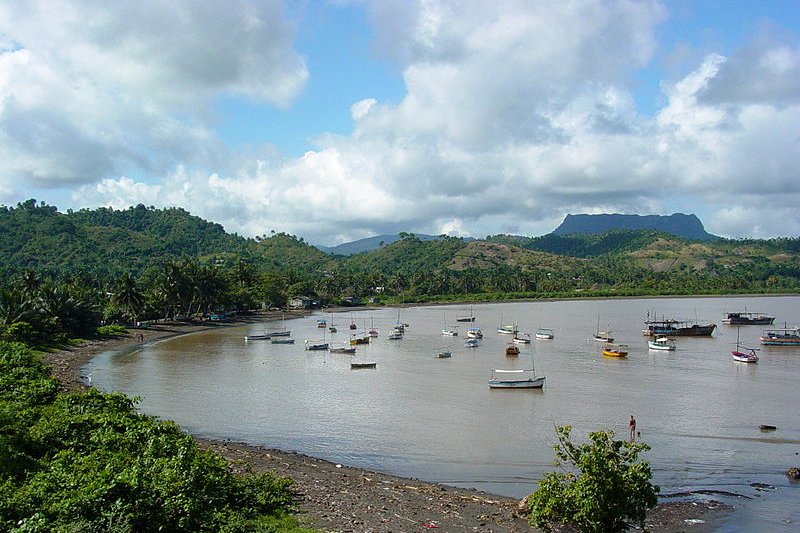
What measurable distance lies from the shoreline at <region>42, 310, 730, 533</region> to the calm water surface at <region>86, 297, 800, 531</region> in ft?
4.84

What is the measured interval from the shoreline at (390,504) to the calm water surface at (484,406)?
4.84 feet

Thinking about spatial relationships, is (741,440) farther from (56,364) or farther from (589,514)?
(56,364)

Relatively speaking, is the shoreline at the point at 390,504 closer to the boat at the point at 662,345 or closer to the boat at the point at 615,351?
the boat at the point at 615,351

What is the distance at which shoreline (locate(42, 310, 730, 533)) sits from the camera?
18.8 m

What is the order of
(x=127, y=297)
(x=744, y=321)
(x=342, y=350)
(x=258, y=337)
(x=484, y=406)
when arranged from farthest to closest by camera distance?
(x=744, y=321), (x=127, y=297), (x=258, y=337), (x=342, y=350), (x=484, y=406)

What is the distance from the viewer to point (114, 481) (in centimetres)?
1520

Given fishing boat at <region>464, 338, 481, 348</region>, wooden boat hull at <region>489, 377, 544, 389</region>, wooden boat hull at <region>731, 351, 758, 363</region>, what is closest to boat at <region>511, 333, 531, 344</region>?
fishing boat at <region>464, 338, 481, 348</region>

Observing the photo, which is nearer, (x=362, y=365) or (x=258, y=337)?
(x=362, y=365)

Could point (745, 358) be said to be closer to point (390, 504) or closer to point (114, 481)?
point (390, 504)

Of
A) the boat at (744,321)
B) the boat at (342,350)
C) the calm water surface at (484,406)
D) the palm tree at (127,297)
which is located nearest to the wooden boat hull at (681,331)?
the calm water surface at (484,406)

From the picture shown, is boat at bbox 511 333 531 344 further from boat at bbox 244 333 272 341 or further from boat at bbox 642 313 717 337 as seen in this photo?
boat at bbox 244 333 272 341

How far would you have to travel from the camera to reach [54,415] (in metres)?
23.2

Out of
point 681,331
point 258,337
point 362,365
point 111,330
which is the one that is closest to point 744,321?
point 681,331

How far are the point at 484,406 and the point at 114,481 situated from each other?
91.9ft
